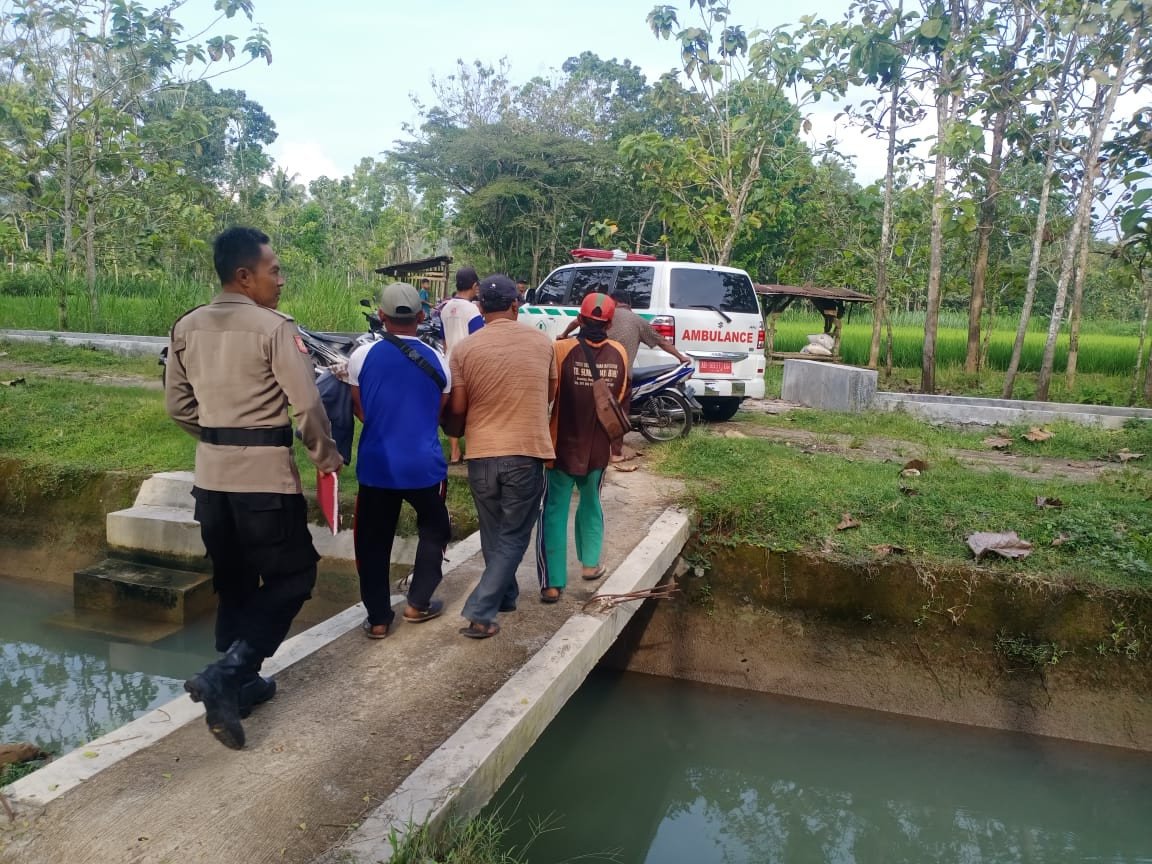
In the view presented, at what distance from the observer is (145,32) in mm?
13500

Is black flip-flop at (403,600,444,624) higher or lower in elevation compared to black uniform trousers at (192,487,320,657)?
lower

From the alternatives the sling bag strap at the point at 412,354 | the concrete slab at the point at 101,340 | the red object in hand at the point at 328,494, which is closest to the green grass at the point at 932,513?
Answer: the sling bag strap at the point at 412,354

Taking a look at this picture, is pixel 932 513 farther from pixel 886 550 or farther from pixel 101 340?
pixel 101 340

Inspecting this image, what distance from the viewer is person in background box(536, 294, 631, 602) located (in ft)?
14.0

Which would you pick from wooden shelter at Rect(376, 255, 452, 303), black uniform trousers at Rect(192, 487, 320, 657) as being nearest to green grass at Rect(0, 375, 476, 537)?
black uniform trousers at Rect(192, 487, 320, 657)

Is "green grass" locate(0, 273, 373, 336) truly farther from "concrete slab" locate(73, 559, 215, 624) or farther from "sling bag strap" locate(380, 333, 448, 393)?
"sling bag strap" locate(380, 333, 448, 393)

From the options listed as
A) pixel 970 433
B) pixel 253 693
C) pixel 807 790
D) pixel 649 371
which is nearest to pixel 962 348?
pixel 970 433

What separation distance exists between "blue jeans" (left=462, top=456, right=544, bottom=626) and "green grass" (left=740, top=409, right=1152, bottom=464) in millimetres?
5167

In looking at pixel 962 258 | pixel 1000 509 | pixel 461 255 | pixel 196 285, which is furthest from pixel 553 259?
pixel 1000 509

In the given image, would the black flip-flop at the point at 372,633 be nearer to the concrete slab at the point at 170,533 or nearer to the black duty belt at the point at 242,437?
the black duty belt at the point at 242,437

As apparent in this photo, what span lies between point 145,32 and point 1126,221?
14.6 meters

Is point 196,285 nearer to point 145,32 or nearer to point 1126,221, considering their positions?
point 145,32

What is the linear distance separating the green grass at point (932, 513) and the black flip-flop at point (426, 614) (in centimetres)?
206

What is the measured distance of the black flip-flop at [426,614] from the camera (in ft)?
13.6
